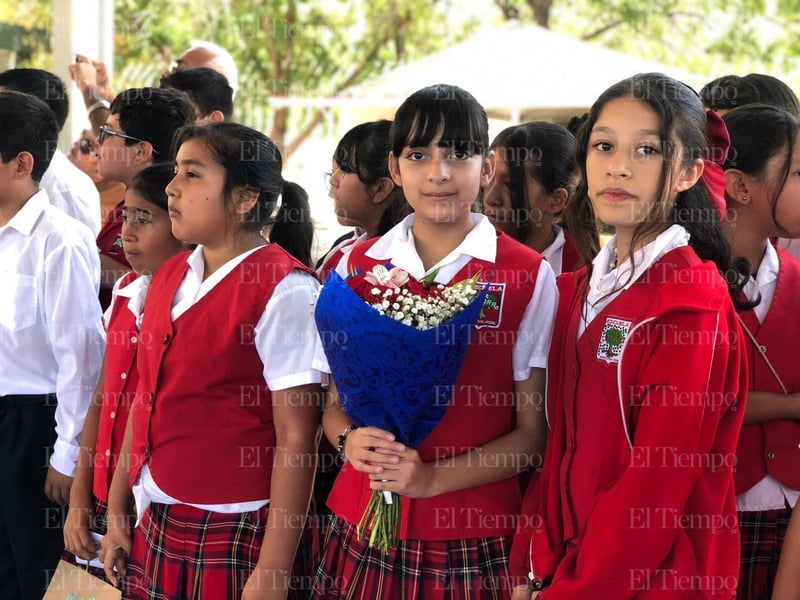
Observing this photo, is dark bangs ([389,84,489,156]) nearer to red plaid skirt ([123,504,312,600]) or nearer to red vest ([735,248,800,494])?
red vest ([735,248,800,494])

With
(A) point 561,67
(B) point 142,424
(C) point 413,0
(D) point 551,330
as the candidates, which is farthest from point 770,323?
(C) point 413,0

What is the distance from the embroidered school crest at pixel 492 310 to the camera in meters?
1.95

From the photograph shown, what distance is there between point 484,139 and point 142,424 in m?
0.96

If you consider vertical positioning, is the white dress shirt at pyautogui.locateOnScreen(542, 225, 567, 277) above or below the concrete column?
below

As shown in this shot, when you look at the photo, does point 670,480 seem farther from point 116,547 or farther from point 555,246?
point 116,547

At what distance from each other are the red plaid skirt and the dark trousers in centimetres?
74

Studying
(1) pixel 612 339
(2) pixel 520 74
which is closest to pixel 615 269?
(1) pixel 612 339

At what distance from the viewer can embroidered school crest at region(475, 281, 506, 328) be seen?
195 centimetres

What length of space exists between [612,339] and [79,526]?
1451mm

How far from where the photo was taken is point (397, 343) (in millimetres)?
1698

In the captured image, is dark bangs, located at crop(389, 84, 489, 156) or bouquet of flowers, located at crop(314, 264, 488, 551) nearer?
bouquet of flowers, located at crop(314, 264, 488, 551)

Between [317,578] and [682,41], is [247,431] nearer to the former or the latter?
[317,578]

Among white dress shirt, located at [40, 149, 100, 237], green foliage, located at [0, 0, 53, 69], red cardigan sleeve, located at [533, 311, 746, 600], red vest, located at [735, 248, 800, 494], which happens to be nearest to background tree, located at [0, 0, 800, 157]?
green foliage, located at [0, 0, 53, 69]

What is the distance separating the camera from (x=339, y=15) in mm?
12242
